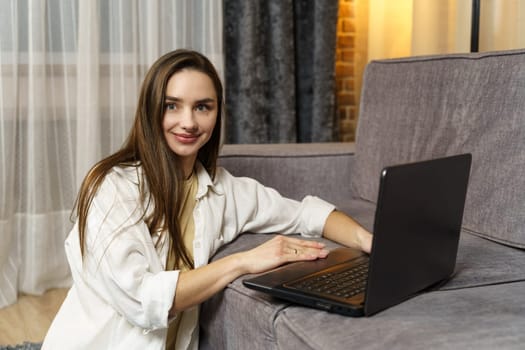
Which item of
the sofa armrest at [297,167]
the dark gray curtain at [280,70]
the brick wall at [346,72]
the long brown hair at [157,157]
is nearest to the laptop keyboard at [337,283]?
the long brown hair at [157,157]

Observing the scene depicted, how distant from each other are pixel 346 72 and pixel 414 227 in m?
2.50

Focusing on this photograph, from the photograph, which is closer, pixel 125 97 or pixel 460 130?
pixel 460 130

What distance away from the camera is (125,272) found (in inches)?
55.8

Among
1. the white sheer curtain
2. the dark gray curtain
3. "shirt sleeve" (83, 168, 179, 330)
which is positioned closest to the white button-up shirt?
"shirt sleeve" (83, 168, 179, 330)

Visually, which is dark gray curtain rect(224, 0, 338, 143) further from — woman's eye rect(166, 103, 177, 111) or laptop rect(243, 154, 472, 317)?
laptop rect(243, 154, 472, 317)

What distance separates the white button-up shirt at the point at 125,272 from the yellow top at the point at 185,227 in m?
0.02

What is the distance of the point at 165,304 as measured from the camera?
4.65ft

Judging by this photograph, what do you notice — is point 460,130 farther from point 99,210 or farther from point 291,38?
point 291,38

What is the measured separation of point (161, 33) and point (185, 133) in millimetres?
1430

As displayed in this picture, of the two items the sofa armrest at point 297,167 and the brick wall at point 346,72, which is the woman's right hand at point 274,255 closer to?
the sofa armrest at point 297,167

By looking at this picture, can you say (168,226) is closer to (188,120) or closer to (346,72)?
(188,120)

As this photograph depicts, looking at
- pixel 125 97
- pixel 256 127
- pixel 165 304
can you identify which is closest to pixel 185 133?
pixel 165 304

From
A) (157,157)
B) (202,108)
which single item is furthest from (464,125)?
(157,157)

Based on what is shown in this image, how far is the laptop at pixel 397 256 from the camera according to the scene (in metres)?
1.12
